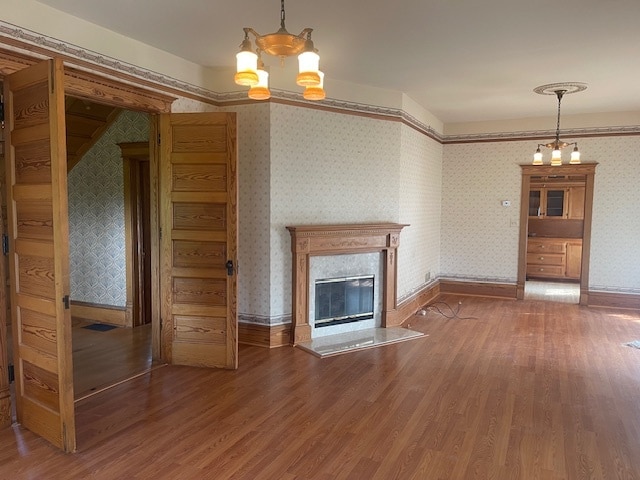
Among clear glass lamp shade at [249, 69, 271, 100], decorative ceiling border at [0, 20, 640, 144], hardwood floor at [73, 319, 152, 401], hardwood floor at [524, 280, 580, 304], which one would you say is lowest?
hardwood floor at [73, 319, 152, 401]

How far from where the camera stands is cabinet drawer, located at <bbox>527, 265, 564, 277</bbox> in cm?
905

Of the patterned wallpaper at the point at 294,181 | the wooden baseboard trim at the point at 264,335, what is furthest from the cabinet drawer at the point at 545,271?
the wooden baseboard trim at the point at 264,335

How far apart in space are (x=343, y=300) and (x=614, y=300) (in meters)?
4.22

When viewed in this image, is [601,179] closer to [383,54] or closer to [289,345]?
[383,54]

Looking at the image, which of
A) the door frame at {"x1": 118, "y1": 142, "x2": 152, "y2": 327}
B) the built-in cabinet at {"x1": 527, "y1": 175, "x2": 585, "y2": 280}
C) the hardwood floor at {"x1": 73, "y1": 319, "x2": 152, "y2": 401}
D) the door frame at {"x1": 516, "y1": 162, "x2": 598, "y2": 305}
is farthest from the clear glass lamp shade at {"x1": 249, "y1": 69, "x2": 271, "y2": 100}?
the built-in cabinet at {"x1": 527, "y1": 175, "x2": 585, "y2": 280}

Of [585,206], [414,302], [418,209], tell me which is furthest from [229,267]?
[585,206]

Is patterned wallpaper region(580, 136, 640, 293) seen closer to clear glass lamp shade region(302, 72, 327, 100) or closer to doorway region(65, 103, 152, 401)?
clear glass lamp shade region(302, 72, 327, 100)

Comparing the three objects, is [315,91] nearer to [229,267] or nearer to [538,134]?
[229,267]

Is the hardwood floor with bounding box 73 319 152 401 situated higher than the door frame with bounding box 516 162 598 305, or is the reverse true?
the door frame with bounding box 516 162 598 305

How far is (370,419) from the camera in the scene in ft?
10.4

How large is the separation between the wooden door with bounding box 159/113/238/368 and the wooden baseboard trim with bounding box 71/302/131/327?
61.3 inches

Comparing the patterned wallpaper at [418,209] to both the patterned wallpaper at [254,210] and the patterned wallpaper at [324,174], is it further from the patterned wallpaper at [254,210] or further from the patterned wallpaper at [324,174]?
the patterned wallpaper at [254,210]

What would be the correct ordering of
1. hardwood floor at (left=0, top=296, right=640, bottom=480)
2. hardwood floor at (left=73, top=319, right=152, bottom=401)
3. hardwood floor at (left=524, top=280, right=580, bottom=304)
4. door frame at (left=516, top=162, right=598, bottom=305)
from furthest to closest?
hardwood floor at (left=524, top=280, right=580, bottom=304), door frame at (left=516, top=162, right=598, bottom=305), hardwood floor at (left=73, top=319, right=152, bottom=401), hardwood floor at (left=0, top=296, right=640, bottom=480)

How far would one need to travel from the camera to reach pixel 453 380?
3889 millimetres
